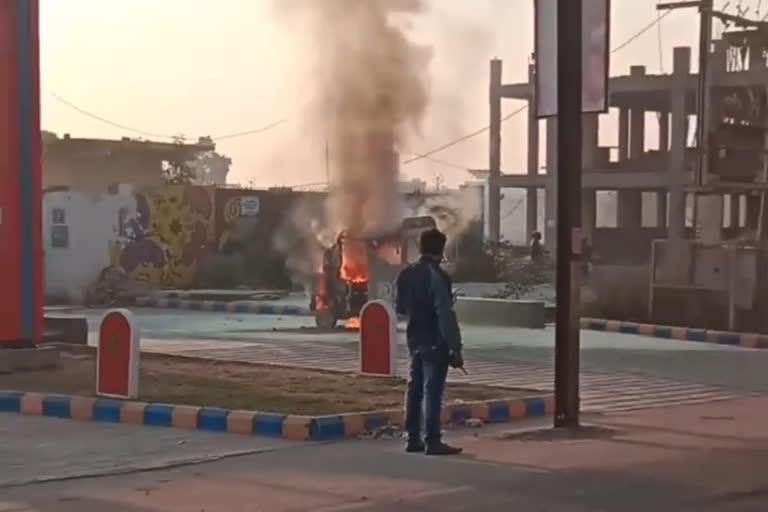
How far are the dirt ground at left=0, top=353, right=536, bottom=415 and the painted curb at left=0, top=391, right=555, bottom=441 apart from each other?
50cm

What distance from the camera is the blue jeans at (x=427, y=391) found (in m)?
10.8

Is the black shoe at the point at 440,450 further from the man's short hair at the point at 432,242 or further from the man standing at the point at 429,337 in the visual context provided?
the man's short hair at the point at 432,242

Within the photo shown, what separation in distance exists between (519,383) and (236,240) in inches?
1003

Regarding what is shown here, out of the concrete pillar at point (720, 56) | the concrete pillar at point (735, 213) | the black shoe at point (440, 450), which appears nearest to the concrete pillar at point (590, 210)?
the concrete pillar at point (735, 213)

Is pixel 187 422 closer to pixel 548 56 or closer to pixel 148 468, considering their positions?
pixel 148 468

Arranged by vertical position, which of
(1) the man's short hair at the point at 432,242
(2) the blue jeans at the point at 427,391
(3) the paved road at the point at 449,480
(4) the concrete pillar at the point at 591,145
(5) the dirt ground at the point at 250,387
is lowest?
(3) the paved road at the point at 449,480

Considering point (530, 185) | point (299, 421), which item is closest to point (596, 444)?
point (299, 421)

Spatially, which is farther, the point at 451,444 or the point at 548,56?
the point at 548,56

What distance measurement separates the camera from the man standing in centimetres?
1078

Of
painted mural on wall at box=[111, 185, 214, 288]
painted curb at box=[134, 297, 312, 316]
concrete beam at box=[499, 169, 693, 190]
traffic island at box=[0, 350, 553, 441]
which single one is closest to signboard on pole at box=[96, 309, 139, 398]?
traffic island at box=[0, 350, 553, 441]

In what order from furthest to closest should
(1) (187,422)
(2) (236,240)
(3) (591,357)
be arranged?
(2) (236,240) → (3) (591,357) → (1) (187,422)

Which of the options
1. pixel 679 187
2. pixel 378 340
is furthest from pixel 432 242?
pixel 679 187

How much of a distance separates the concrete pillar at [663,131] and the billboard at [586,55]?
35350mm

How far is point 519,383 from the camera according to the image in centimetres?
1603
